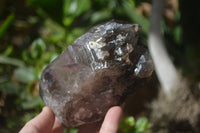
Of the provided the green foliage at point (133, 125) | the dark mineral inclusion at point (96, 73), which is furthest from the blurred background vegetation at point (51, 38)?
the dark mineral inclusion at point (96, 73)

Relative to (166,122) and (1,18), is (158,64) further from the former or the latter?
(1,18)

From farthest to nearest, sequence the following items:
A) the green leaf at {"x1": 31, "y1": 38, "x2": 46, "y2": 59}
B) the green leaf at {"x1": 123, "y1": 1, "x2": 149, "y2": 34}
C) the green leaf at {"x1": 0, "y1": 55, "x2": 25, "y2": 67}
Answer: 1. the green leaf at {"x1": 123, "y1": 1, "x2": 149, "y2": 34}
2. the green leaf at {"x1": 0, "y1": 55, "x2": 25, "y2": 67}
3. the green leaf at {"x1": 31, "y1": 38, "x2": 46, "y2": 59}

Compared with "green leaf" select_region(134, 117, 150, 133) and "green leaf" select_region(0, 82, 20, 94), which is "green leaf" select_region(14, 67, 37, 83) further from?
"green leaf" select_region(134, 117, 150, 133)

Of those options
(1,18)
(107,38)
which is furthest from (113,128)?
(1,18)

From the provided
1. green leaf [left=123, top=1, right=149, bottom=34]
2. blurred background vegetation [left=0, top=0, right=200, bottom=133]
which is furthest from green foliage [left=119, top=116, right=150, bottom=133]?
green leaf [left=123, top=1, right=149, bottom=34]

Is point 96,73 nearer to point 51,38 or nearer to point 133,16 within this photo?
point 51,38

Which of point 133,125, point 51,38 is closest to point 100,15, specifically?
point 51,38
